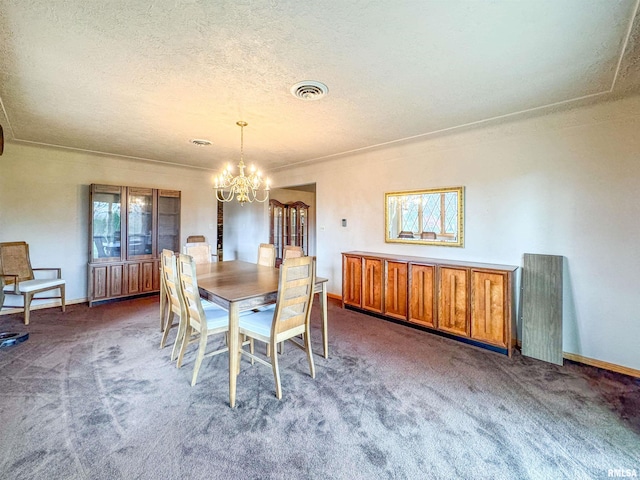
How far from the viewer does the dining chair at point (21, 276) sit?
11.9ft

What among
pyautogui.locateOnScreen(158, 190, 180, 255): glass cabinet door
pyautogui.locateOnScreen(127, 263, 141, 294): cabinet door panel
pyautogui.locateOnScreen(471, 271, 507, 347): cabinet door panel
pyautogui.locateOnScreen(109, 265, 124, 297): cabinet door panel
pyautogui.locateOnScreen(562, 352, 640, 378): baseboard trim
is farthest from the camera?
pyautogui.locateOnScreen(158, 190, 180, 255): glass cabinet door

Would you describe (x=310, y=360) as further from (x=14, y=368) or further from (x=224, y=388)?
(x=14, y=368)

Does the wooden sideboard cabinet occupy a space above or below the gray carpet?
above

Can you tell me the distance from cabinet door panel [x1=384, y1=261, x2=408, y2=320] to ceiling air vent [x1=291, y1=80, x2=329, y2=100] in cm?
222

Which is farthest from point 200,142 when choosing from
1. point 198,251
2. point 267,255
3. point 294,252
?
point 294,252

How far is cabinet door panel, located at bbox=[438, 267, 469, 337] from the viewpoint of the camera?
3.14m

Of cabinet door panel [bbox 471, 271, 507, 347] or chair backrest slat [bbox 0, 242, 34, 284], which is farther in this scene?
chair backrest slat [bbox 0, 242, 34, 284]

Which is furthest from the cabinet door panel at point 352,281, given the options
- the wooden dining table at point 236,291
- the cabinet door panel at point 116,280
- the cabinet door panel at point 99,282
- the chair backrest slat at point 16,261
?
the chair backrest slat at point 16,261

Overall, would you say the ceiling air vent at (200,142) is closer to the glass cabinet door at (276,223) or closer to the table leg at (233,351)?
the glass cabinet door at (276,223)

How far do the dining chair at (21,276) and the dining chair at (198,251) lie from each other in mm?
1899

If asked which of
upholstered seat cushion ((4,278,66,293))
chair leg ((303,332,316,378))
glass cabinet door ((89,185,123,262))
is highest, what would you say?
glass cabinet door ((89,185,123,262))

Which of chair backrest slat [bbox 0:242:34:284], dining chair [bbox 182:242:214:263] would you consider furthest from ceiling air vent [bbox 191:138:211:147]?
chair backrest slat [bbox 0:242:34:284]

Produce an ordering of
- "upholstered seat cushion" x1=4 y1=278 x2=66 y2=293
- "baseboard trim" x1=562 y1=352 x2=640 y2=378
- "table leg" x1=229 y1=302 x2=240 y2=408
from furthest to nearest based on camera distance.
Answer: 1. "upholstered seat cushion" x1=4 y1=278 x2=66 y2=293
2. "baseboard trim" x1=562 y1=352 x2=640 y2=378
3. "table leg" x1=229 y1=302 x2=240 y2=408

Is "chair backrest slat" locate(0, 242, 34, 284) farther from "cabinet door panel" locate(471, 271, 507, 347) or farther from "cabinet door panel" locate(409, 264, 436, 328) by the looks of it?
"cabinet door panel" locate(471, 271, 507, 347)
